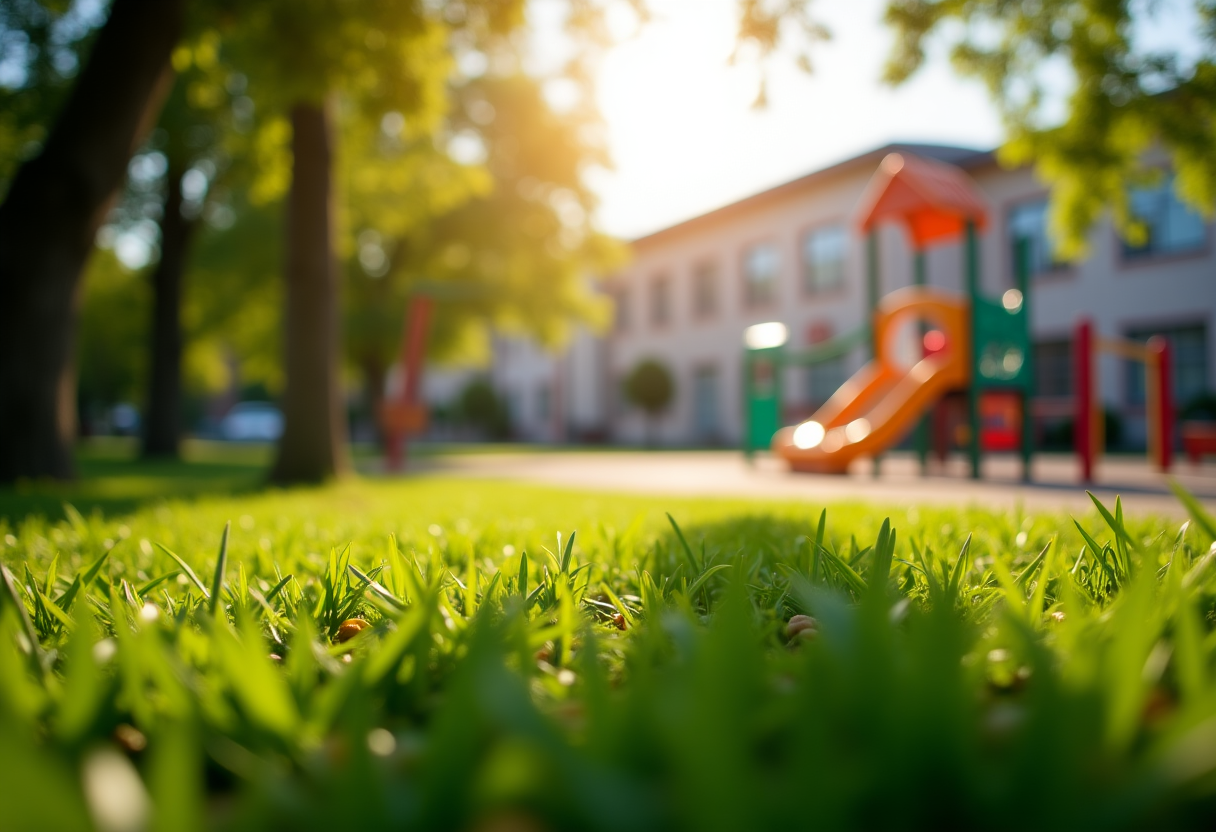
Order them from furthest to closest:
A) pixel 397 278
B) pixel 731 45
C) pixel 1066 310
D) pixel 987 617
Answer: pixel 397 278 < pixel 1066 310 < pixel 731 45 < pixel 987 617

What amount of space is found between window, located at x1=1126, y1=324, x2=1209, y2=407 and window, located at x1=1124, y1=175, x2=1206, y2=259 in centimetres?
167

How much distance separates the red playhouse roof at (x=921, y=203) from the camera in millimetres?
10195

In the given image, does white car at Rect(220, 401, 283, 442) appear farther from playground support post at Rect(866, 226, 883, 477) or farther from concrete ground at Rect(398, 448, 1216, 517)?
playground support post at Rect(866, 226, 883, 477)

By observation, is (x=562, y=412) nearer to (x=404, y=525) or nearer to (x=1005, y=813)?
(x=404, y=525)

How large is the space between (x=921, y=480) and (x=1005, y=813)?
904 centimetres

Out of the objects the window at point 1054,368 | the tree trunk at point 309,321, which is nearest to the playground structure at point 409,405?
the tree trunk at point 309,321

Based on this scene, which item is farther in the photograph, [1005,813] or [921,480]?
[921,480]

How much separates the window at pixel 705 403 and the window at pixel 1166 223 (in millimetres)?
12704

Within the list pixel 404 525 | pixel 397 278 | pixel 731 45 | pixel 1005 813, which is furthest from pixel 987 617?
pixel 397 278

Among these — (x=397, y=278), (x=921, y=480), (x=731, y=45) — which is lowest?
(x=921, y=480)

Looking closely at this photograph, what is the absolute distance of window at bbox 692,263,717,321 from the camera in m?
27.9

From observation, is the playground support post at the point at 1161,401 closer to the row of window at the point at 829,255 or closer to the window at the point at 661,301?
the row of window at the point at 829,255

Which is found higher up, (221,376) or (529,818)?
(221,376)

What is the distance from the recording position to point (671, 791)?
0.65 metres
